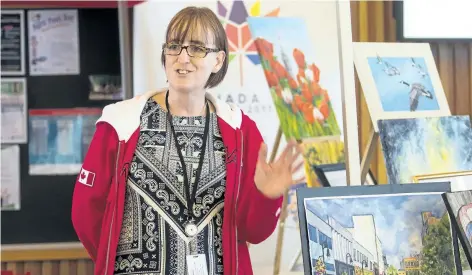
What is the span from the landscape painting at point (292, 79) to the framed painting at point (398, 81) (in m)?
0.32

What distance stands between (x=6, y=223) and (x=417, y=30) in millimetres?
2125

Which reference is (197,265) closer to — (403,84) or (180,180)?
(180,180)

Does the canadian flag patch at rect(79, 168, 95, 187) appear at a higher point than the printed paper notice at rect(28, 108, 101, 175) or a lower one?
lower

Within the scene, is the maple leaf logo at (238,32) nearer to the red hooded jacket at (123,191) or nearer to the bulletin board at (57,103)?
the bulletin board at (57,103)

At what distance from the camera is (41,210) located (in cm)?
272

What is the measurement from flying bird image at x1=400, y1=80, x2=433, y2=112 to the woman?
71 cm

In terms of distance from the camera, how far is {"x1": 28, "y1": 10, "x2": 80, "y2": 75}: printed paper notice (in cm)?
271

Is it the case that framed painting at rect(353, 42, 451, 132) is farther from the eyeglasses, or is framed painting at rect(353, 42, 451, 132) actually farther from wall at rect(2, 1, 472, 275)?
wall at rect(2, 1, 472, 275)

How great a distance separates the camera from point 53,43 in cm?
271

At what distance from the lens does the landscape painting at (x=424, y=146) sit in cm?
176

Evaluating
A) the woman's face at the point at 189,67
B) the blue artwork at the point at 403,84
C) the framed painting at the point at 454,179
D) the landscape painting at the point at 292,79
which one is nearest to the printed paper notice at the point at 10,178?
the landscape painting at the point at 292,79

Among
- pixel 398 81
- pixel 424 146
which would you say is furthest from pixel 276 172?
pixel 398 81

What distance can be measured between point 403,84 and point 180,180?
910 mm

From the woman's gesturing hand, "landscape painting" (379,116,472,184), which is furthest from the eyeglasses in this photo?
"landscape painting" (379,116,472,184)
